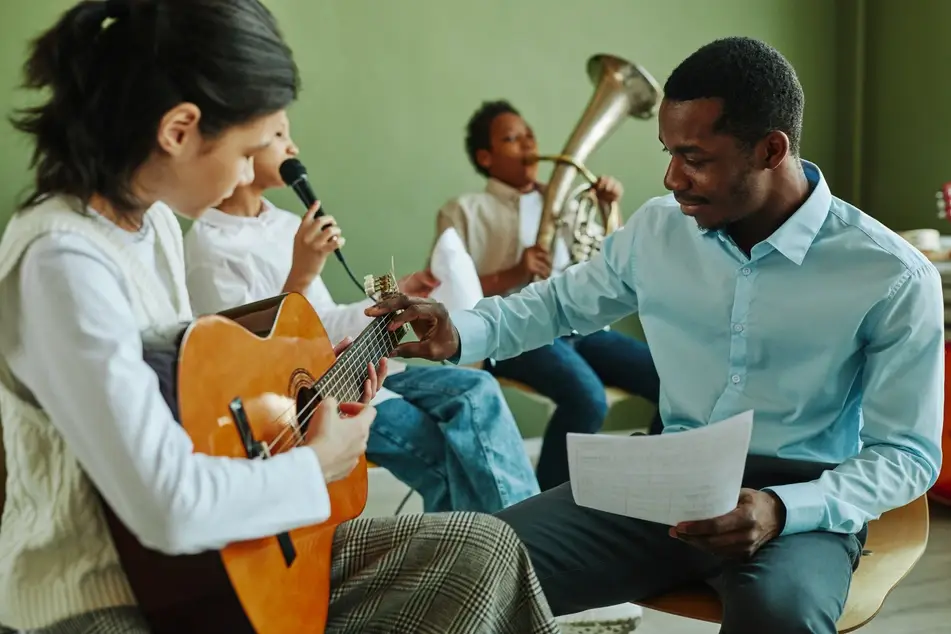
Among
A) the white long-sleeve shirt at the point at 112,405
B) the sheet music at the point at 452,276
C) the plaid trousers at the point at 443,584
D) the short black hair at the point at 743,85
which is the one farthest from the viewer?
the sheet music at the point at 452,276


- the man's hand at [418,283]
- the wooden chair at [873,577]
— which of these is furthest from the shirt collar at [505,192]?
the wooden chair at [873,577]

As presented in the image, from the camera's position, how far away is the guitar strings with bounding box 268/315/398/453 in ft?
3.34

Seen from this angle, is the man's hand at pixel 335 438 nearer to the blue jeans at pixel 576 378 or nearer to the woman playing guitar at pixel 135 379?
the woman playing guitar at pixel 135 379

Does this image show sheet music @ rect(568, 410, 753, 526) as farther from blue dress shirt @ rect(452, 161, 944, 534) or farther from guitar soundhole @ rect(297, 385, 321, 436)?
guitar soundhole @ rect(297, 385, 321, 436)

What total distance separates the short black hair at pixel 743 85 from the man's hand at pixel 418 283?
2.38 ft

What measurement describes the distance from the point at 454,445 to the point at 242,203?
735mm

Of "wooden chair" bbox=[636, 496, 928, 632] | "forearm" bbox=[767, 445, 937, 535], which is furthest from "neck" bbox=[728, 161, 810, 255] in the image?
"wooden chair" bbox=[636, 496, 928, 632]

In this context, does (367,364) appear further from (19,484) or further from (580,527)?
(19,484)

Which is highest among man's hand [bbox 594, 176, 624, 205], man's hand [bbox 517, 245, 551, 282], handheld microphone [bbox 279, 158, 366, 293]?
handheld microphone [bbox 279, 158, 366, 293]

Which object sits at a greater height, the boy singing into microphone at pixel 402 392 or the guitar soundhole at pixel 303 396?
the guitar soundhole at pixel 303 396

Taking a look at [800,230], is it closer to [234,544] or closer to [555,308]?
[555,308]

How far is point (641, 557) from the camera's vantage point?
1.22 metres

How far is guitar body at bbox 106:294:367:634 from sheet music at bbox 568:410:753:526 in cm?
32

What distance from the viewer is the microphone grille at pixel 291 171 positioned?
80.6 inches
